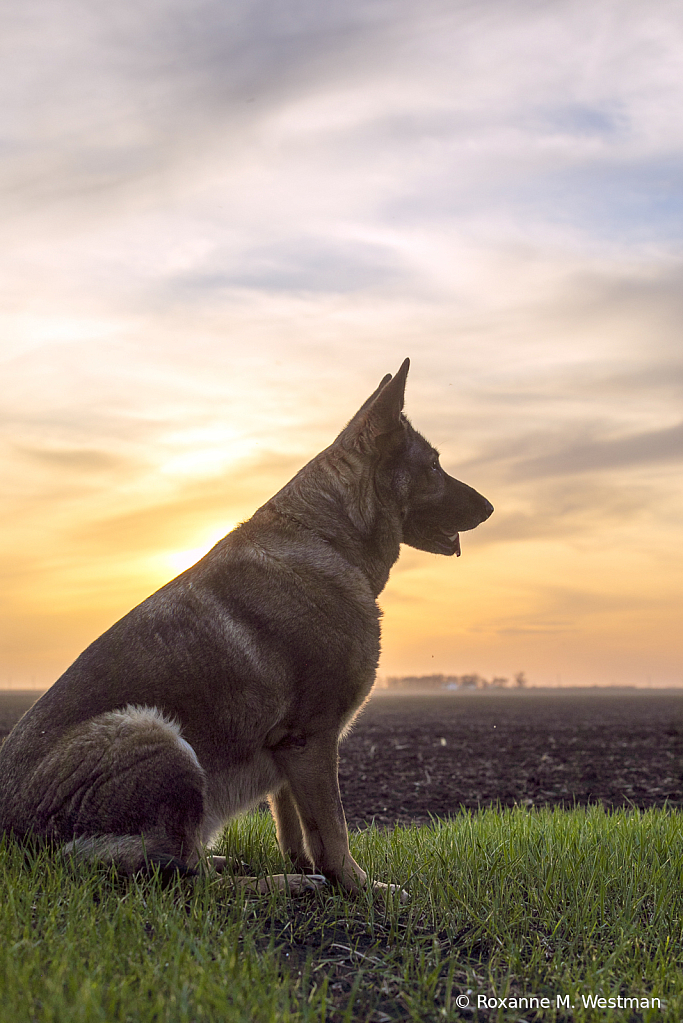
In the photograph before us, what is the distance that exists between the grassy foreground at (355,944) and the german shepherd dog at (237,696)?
0.25 metres

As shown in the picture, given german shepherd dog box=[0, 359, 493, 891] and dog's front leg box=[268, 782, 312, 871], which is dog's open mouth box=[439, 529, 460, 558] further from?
dog's front leg box=[268, 782, 312, 871]

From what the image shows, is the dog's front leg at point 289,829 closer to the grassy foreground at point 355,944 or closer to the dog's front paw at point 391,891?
the grassy foreground at point 355,944

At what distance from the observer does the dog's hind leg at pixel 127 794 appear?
178 inches

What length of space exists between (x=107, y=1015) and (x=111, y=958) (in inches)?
18.9

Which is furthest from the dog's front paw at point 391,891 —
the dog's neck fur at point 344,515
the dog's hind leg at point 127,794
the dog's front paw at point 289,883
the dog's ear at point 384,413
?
the dog's ear at point 384,413

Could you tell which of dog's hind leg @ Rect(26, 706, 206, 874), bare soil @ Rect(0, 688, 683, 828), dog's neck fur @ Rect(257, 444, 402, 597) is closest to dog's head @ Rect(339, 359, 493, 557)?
dog's neck fur @ Rect(257, 444, 402, 597)

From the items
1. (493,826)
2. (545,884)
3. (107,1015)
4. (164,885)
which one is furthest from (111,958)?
(493,826)

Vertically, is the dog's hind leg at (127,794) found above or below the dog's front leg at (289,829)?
above

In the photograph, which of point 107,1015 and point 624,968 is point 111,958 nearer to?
point 107,1015

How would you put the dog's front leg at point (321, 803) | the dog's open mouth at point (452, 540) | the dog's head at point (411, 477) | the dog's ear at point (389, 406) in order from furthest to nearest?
1. the dog's open mouth at point (452, 540)
2. the dog's head at point (411, 477)
3. the dog's ear at point (389, 406)
4. the dog's front leg at point (321, 803)

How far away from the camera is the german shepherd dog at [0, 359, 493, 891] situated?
180 inches

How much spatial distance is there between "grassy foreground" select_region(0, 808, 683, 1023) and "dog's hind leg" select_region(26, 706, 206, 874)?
0.16 meters

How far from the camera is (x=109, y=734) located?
4.60 metres

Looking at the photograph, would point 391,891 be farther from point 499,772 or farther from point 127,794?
point 499,772
